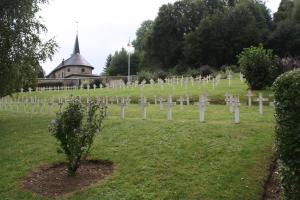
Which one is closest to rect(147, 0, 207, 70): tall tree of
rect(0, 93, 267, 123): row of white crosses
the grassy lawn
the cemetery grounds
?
rect(0, 93, 267, 123): row of white crosses

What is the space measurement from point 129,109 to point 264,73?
754 centimetres

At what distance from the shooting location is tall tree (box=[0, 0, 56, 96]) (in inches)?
747

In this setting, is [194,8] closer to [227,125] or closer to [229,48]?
[229,48]

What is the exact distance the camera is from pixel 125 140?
44.1 feet

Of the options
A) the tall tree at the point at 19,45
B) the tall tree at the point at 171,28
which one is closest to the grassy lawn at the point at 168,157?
the tall tree at the point at 19,45

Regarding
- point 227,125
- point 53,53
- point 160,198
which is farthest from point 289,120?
point 53,53

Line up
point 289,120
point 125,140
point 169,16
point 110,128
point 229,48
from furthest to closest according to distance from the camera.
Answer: point 169,16 < point 229,48 < point 110,128 < point 125,140 < point 289,120

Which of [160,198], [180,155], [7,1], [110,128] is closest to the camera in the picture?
[160,198]

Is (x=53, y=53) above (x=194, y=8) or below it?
below

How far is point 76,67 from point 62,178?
8596 cm

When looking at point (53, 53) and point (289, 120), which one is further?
point (53, 53)

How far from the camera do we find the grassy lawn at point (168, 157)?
9.92m

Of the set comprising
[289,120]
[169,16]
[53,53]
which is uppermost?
[169,16]

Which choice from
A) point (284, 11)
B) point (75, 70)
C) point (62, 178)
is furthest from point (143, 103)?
point (75, 70)
